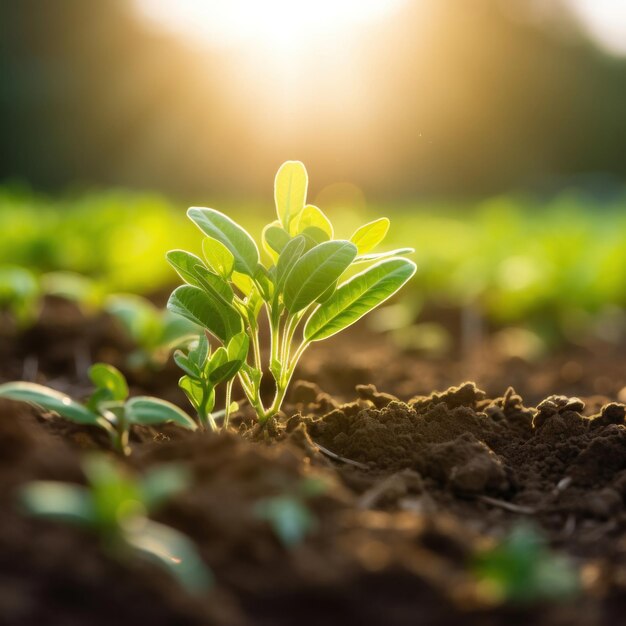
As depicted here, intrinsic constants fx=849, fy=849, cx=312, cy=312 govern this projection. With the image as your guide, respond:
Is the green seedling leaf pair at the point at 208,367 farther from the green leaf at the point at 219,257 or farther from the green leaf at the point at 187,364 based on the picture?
the green leaf at the point at 219,257

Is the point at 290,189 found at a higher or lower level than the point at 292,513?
higher

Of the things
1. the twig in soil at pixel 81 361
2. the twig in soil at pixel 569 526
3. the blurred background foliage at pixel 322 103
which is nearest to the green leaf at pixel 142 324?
the twig in soil at pixel 81 361

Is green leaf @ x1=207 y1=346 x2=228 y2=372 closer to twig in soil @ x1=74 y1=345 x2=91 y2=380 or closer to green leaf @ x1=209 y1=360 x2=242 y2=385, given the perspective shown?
green leaf @ x1=209 y1=360 x2=242 y2=385

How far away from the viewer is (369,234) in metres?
2.01

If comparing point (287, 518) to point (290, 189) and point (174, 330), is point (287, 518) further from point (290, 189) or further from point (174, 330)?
point (174, 330)

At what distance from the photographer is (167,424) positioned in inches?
89.4

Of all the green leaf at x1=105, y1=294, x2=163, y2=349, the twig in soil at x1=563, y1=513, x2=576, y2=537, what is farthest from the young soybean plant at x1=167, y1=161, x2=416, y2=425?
the green leaf at x1=105, y1=294, x2=163, y2=349

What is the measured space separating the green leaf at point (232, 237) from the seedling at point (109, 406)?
14.0 inches

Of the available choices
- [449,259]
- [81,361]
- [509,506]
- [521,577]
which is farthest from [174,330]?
[449,259]

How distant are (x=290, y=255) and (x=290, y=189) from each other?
0.68 ft

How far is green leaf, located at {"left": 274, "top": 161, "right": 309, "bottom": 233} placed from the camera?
2014 mm

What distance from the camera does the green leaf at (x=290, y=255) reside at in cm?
189

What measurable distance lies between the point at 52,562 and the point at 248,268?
907 millimetres

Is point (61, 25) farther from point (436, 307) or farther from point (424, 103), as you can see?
point (436, 307)
